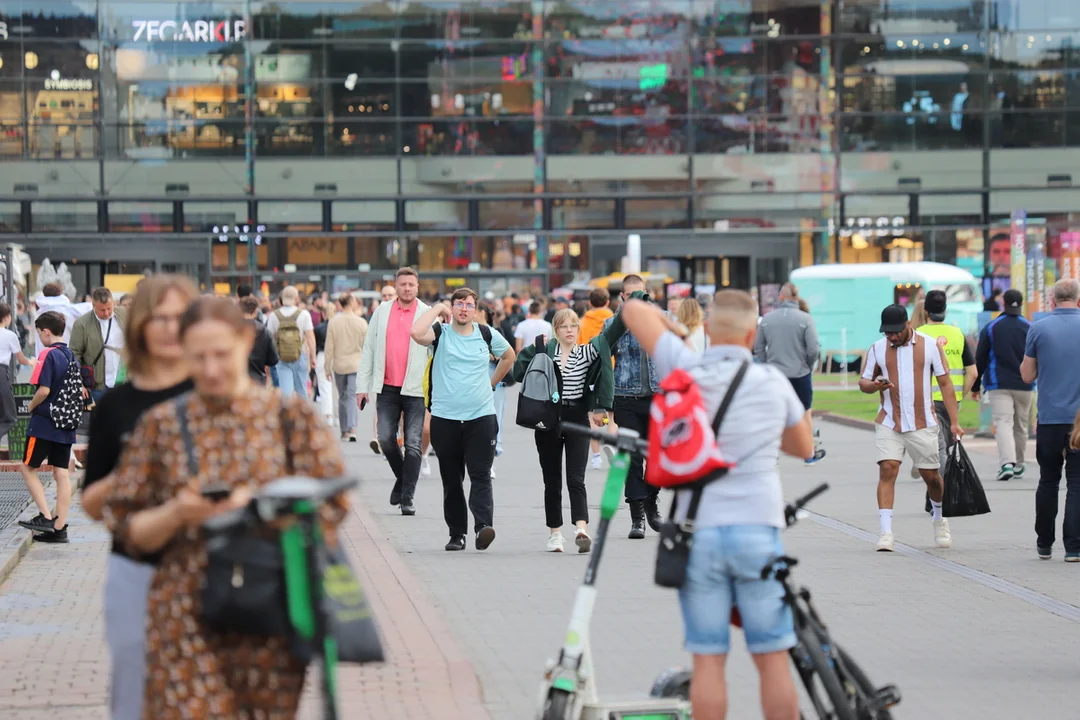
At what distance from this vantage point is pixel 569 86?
50438 mm

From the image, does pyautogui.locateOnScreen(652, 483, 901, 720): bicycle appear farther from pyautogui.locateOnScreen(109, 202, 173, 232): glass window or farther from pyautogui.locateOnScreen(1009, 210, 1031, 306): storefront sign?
pyautogui.locateOnScreen(109, 202, 173, 232): glass window

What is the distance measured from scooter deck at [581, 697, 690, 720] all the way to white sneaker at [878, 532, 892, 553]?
6.37m

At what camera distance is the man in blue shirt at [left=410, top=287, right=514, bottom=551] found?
1170 centimetres

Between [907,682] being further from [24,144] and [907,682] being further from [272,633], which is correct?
[24,144]

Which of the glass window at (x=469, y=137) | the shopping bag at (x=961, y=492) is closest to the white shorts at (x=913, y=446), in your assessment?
the shopping bag at (x=961, y=492)

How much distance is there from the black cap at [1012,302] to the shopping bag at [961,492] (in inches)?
170

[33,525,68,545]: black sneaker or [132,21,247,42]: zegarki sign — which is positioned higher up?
[132,21,247,42]: zegarki sign

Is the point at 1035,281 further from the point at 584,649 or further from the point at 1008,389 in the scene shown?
the point at 584,649

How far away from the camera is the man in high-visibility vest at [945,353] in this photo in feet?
42.1

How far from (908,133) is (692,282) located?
7.76 m

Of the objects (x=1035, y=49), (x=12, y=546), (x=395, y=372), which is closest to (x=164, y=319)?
(x=12, y=546)

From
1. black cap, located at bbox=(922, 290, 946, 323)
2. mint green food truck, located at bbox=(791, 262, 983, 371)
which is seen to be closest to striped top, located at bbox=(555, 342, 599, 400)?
black cap, located at bbox=(922, 290, 946, 323)

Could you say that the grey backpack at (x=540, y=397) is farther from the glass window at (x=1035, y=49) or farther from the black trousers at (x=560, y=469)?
the glass window at (x=1035, y=49)

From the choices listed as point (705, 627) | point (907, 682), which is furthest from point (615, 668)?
point (705, 627)
